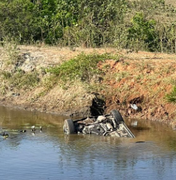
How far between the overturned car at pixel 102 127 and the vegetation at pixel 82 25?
867cm

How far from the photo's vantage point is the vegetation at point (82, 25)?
85.5ft

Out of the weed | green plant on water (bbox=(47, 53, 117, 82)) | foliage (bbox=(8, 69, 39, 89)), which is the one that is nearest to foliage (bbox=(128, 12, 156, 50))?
green plant on water (bbox=(47, 53, 117, 82))

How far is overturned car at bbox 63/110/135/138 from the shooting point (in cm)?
1614

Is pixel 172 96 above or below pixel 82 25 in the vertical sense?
below

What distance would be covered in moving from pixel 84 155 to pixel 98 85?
293 inches

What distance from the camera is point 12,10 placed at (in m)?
28.0

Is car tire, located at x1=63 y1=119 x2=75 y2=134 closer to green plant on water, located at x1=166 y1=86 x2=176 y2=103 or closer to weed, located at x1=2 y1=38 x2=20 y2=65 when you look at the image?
green plant on water, located at x1=166 y1=86 x2=176 y2=103

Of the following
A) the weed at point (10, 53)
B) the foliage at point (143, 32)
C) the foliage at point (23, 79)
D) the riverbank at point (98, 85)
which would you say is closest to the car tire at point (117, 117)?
the riverbank at point (98, 85)

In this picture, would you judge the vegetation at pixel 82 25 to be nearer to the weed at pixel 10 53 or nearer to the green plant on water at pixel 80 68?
the weed at pixel 10 53

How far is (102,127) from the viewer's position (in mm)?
16266

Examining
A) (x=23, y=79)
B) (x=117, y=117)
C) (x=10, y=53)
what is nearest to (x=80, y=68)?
(x=23, y=79)

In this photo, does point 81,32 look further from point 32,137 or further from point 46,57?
point 32,137

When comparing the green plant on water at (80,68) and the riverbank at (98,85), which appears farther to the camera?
the green plant on water at (80,68)

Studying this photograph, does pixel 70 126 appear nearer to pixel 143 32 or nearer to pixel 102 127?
pixel 102 127
